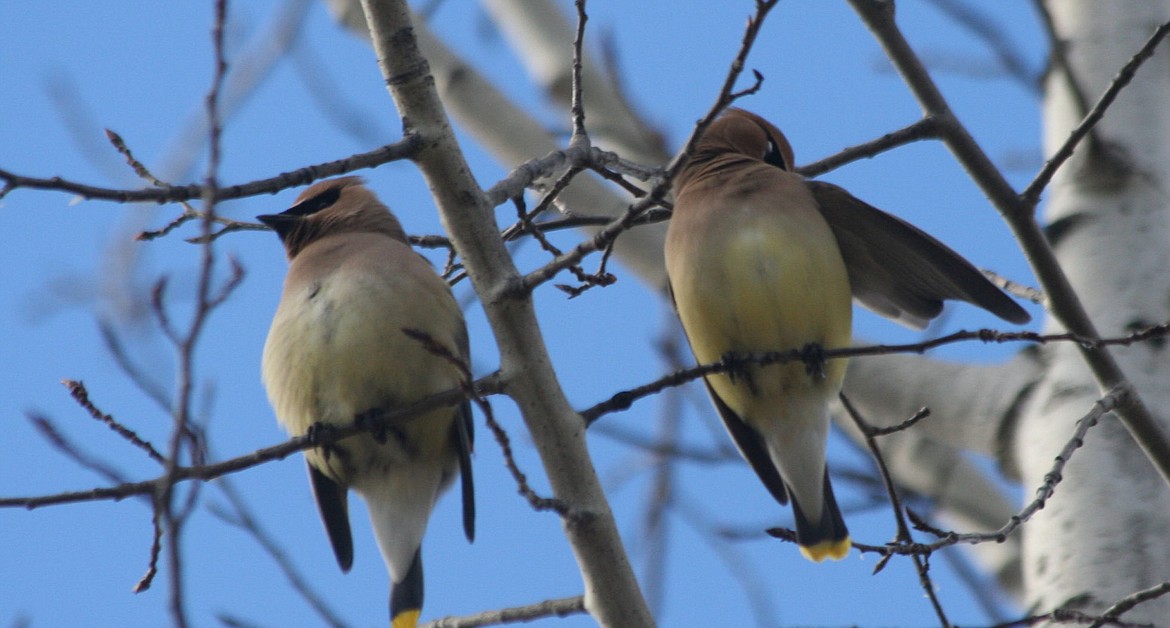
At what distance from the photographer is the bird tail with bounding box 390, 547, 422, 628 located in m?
3.79

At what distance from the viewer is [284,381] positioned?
12.3ft

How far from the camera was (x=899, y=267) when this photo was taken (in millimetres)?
4082

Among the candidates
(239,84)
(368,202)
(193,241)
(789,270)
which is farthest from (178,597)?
(239,84)

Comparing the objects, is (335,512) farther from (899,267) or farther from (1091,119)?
→ (1091,119)

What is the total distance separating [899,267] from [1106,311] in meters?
0.57

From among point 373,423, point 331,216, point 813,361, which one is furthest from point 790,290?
point 331,216

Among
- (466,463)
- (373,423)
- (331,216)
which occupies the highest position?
(331,216)

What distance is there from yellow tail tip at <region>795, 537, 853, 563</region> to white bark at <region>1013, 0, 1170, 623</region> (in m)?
0.47

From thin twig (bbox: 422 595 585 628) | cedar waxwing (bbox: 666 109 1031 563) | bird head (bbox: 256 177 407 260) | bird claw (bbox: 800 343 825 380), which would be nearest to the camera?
thin twig (bbox: 422 595 585 628)

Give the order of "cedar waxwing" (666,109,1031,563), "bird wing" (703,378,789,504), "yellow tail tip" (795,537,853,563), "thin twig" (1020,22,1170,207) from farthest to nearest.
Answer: "bird wing" (703,378,789,504)
"yellow tail tip" (795,537,853,563)
"cedar waxwing" (666,109,1031,563)
"thin twig" (1020,22,1170,207)

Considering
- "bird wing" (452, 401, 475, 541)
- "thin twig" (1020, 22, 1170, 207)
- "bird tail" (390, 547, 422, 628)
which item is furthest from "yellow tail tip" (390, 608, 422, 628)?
"thin twig" (1020, 22, 1170, 207)

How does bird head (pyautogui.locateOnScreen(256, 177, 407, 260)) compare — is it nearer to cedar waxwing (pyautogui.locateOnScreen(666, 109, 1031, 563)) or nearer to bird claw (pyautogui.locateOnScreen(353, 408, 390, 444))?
bird claw (pyautogui.locateOnScreen(353, 408, 390, 444))

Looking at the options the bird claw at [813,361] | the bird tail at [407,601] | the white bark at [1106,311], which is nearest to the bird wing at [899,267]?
the white bark at [1106,311]

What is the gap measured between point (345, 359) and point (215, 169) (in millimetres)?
1500
